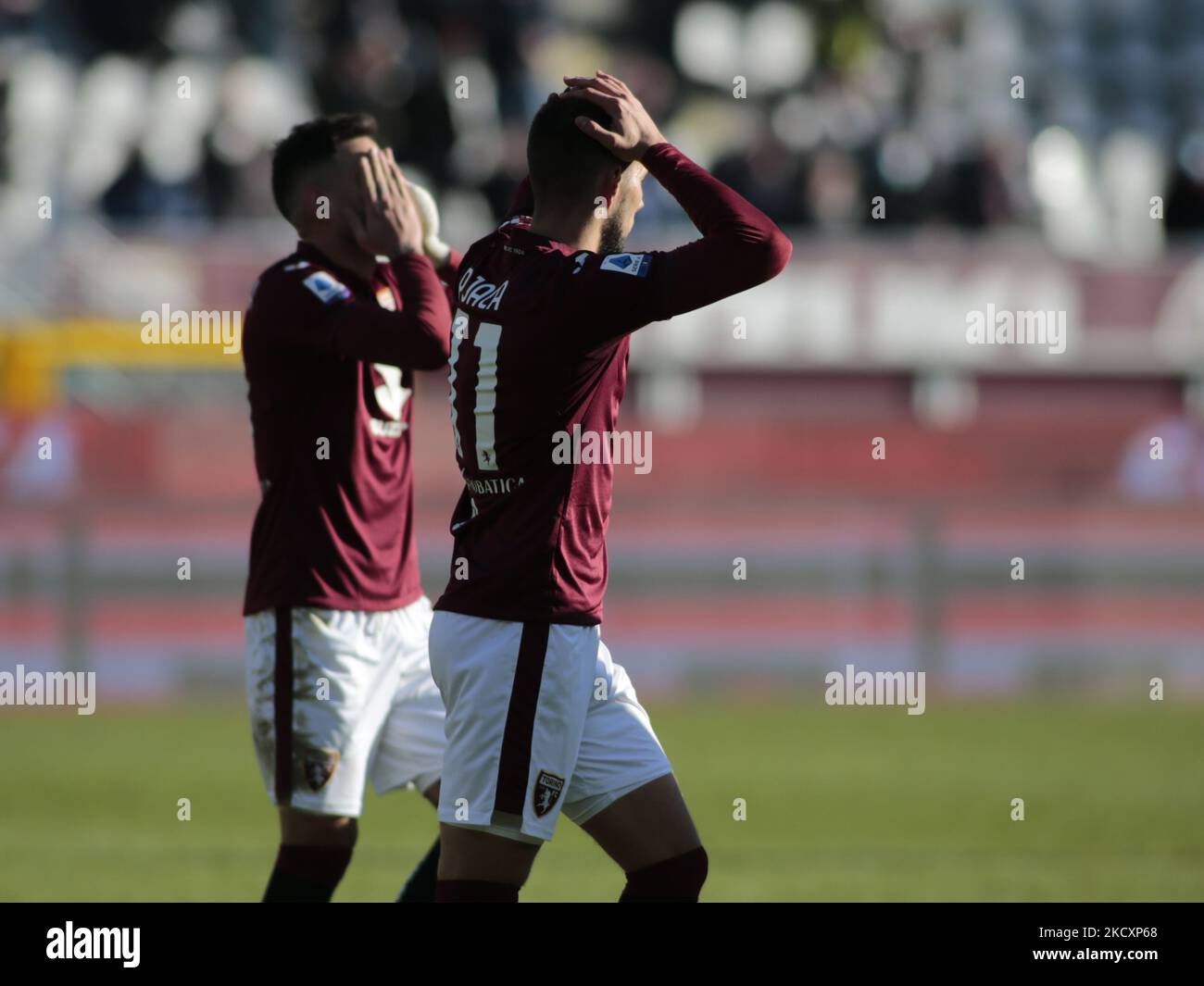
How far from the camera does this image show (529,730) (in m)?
4.39

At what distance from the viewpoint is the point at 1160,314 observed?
18469mm

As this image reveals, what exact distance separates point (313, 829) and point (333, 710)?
357mm

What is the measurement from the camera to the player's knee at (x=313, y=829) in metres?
5.38

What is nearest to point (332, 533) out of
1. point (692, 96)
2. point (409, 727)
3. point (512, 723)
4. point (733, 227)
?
point (409, 727)

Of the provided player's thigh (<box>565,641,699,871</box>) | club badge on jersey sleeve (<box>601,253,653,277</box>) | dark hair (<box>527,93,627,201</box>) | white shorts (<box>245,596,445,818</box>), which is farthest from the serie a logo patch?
dark hair (<box>527,93,627,201</box>)

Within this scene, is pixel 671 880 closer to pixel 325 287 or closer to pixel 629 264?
pixel 629 264

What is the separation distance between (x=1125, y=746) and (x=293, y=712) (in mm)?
7787

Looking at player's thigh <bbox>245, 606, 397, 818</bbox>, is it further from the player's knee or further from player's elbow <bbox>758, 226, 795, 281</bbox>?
player's elbow <bbox>758, 226, 795, 281</bbox>

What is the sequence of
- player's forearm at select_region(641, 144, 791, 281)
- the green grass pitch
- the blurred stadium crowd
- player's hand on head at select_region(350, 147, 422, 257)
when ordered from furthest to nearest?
the blurred stadium crowd → the green grass pitch → player's hand on head at select_region(350, 147, 422, 257) → player's forearm at select_region(641, 144, 791, 281)

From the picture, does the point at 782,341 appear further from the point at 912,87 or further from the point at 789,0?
the point at 789,0

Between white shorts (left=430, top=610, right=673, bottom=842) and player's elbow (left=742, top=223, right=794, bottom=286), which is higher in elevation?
player's elbow (left=742, top=223, right=794, bottom=286)

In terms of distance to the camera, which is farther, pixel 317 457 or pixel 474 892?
pixel 317 457

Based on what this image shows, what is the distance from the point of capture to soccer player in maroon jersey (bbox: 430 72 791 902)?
4348mm

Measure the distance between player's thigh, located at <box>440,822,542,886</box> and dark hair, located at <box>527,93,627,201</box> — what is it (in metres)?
1.60
